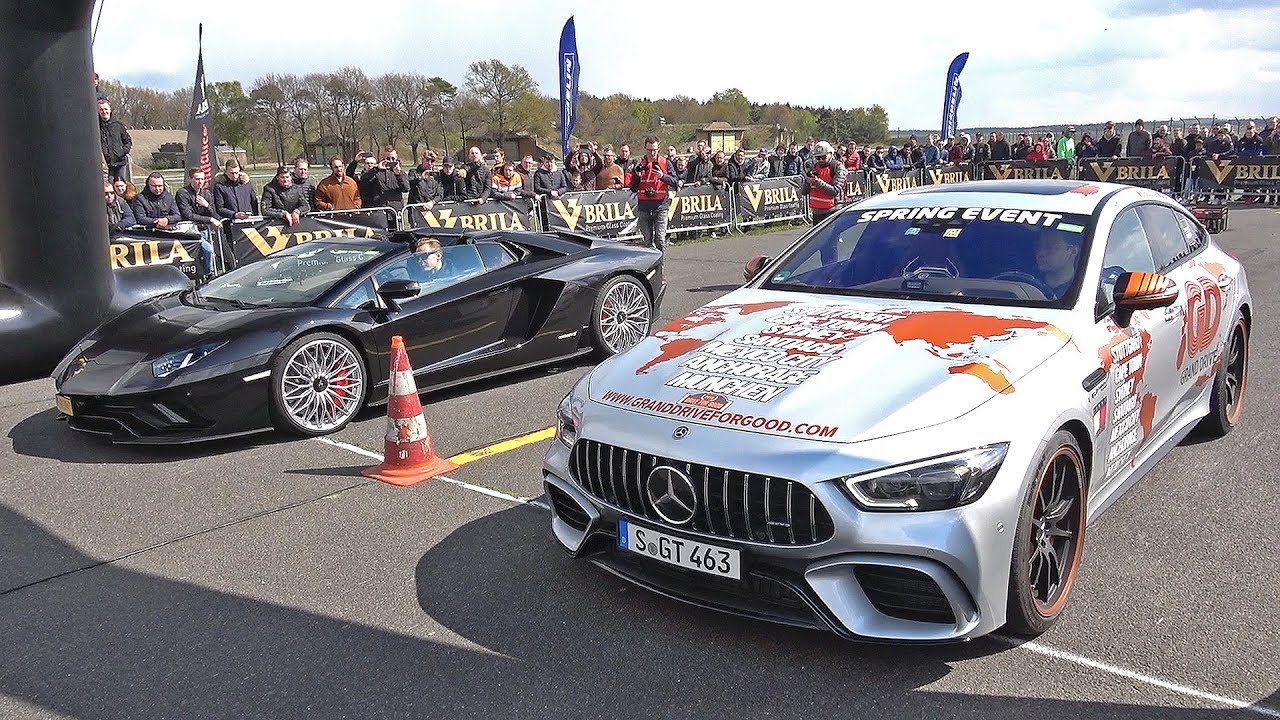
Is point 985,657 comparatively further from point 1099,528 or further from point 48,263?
point 48,263

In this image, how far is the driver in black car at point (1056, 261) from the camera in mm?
4172

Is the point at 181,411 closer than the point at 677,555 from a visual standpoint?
No

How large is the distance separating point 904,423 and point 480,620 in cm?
168

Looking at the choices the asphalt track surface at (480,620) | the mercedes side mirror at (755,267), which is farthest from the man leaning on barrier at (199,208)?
the mercedes side mirror at (755,267)

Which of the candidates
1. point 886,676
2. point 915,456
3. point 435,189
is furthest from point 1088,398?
point 435,189

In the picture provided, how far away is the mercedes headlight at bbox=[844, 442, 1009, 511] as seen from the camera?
10.1 ft

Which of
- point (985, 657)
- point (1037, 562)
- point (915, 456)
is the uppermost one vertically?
point (915, 456)

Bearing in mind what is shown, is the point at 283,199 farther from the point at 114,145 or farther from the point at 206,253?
the point at 114,145

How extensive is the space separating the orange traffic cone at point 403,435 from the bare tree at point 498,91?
6591cm

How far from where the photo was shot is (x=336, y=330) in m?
6.39

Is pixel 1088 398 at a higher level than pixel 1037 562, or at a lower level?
higher

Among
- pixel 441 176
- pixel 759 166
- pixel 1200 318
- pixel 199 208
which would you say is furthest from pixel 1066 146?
pixel 1200 318

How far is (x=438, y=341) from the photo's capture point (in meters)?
6.92

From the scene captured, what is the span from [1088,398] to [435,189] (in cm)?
1334
